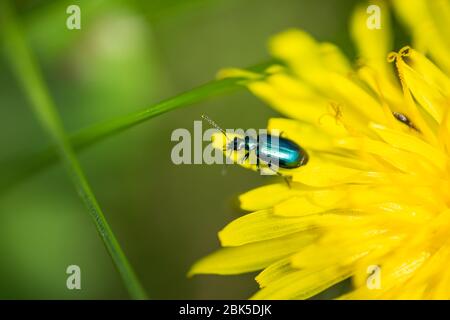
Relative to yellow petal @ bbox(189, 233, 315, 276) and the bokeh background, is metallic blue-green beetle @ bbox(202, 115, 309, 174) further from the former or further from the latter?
the bokeh background

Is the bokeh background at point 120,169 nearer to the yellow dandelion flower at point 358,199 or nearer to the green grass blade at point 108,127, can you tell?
the green grass blade at point 108,127

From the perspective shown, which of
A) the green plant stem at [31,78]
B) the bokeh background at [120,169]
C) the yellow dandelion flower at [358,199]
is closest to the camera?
the yellow dandelion flower at [358,199]

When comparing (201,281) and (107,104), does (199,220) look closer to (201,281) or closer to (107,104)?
(201,281)

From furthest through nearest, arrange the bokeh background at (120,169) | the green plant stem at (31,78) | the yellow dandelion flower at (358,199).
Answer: the bokeh background at (120,169) → the green plant stem at (31,78) → the yellow dandelion flower at (358,199)

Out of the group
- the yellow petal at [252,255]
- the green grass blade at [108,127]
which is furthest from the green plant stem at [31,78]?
the yellow petal at [252,255]

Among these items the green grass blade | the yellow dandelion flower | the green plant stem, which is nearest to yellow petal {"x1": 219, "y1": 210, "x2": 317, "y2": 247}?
the yellow dandelion flower

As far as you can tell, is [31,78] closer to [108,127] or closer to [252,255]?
[108,127]
